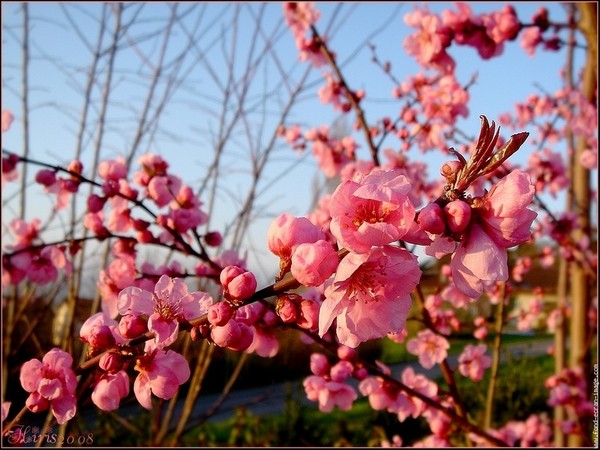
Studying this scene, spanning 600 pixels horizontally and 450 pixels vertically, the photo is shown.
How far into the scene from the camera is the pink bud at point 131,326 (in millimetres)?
753

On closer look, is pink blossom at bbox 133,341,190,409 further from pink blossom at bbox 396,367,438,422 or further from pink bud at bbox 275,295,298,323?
pink blossom at bbox 396,367,438,422

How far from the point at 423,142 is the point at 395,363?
20.2ft

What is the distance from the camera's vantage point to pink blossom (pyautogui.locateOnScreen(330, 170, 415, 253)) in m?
0.60

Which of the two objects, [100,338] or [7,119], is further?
→ [7,119]

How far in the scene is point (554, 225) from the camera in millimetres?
3363

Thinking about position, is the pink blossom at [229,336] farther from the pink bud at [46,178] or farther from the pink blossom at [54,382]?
→ the pink bud at [46,178]

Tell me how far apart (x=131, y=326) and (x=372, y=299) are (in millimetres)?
350

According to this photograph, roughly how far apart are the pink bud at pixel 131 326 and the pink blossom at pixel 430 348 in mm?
1404

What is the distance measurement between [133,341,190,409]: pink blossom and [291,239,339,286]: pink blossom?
312 mm

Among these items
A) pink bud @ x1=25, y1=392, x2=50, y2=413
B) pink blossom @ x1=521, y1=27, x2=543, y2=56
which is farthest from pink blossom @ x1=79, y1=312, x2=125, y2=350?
pink blossom @ x1=521, y1=27, x2=543, y2=56

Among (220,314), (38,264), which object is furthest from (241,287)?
Result: (38,264)

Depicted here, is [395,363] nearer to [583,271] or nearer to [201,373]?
[583,271]

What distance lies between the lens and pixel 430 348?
2.03 m

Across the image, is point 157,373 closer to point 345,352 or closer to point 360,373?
point 345,352
